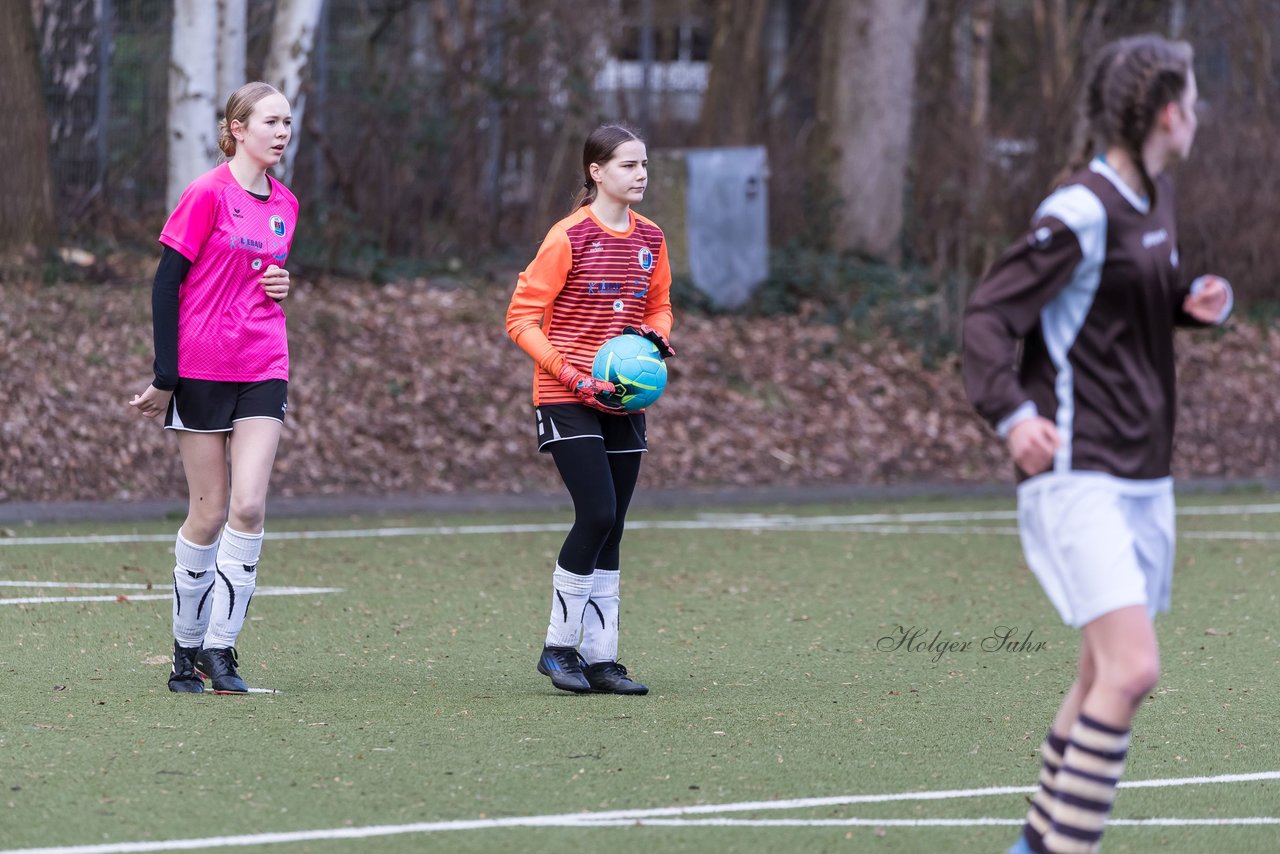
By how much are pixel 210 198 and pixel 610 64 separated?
1504cm

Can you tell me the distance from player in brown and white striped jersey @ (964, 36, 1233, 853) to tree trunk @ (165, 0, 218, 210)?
38.7 ft

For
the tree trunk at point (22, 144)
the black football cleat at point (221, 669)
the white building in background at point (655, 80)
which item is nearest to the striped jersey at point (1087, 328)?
the black football cleat at point (221, 669)

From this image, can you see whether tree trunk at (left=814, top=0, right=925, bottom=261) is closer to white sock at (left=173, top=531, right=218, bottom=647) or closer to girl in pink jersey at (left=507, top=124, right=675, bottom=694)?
girl in pink jersey at (left=507, top=124, right=675, bottom=694)

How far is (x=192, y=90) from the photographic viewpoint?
1548 centimetres

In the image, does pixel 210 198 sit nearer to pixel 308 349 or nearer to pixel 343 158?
pixel 308 349

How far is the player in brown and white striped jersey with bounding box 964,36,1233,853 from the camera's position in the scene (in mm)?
4195

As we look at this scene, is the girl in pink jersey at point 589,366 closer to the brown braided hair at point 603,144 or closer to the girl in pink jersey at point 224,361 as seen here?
the brown braided hair at point 603,144

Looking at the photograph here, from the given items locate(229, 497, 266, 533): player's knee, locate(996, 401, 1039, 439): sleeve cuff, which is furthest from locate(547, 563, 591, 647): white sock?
locate(996, 401, 1039, 439): sleeve cuff

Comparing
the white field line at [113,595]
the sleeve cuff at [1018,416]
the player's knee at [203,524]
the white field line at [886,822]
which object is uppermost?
the sleeve cuff at [1018,416]

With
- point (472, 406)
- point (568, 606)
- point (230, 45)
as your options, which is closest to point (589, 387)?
point (568, 606)

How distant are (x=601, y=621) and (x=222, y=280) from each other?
1871 mm

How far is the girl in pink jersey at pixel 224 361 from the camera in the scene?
21.4 ft

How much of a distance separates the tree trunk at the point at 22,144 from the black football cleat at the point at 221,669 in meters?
9.95

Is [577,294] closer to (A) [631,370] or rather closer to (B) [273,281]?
(A) [631,370]
